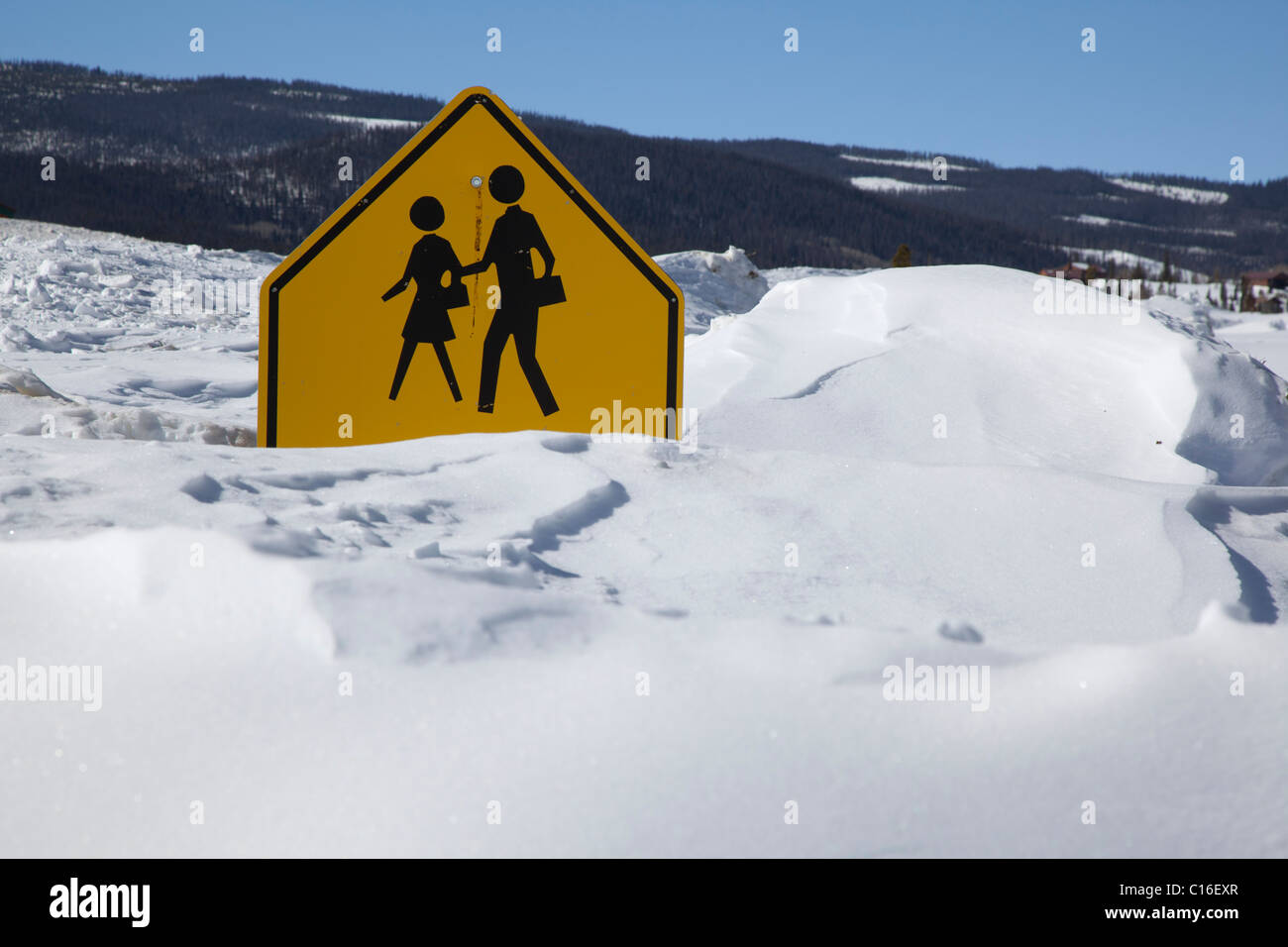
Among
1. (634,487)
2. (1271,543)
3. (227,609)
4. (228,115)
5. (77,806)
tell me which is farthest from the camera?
(228,115)

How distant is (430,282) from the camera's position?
2.45 metres

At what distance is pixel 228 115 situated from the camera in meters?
109

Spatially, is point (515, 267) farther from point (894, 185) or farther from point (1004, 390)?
point (894, 185)

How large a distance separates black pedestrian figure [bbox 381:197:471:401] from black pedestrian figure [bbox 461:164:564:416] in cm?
9

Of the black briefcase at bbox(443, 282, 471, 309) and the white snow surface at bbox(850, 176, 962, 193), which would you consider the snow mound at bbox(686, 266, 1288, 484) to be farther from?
the white snow surface at bbox(850, 176, 962, 193)

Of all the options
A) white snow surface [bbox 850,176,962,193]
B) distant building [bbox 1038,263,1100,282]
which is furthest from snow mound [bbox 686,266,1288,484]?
white snow surface [bbox 850,176,962,193]

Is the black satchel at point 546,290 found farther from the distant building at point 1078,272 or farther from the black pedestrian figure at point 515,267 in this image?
the distant building at point 1078,272

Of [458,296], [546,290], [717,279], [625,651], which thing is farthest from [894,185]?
[625,651]

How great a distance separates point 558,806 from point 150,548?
89cm

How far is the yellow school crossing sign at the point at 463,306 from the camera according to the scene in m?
2.46

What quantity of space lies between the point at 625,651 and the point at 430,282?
1284mm
